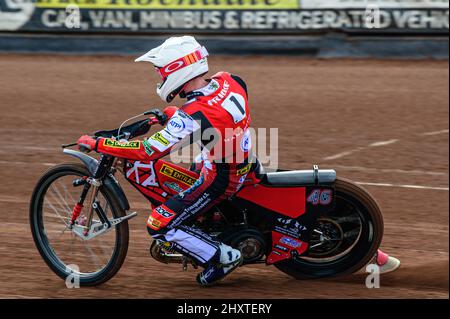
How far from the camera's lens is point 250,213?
6.00m

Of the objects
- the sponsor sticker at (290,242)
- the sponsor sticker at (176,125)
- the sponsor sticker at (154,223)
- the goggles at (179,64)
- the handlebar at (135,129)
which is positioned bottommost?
the sponsor sticker at (290,242)

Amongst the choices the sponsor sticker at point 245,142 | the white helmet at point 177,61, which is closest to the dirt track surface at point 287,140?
the sponsor sticker at point 245,142

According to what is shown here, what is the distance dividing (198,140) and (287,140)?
540 centimetres

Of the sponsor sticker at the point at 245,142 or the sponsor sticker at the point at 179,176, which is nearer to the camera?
the sponsor sticker at the point at 245,142

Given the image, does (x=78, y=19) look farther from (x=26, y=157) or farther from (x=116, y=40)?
(x=26, y=157)

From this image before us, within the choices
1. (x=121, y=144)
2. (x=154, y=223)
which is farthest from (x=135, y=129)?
(x=154, y=223)

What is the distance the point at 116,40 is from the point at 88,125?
5799mm

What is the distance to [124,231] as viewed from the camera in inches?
233

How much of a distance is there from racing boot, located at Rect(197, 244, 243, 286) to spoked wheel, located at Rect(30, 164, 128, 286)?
24.7 inches

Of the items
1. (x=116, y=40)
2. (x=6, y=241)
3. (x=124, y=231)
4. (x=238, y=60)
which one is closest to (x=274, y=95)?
(x=238, y=60)

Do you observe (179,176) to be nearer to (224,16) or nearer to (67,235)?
(67,235)

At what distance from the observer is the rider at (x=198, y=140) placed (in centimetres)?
555

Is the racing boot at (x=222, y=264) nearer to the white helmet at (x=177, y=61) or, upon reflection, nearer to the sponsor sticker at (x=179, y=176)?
the sponsor sticker at (x=179, y=176)

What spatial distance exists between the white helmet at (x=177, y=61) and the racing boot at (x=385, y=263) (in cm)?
187
